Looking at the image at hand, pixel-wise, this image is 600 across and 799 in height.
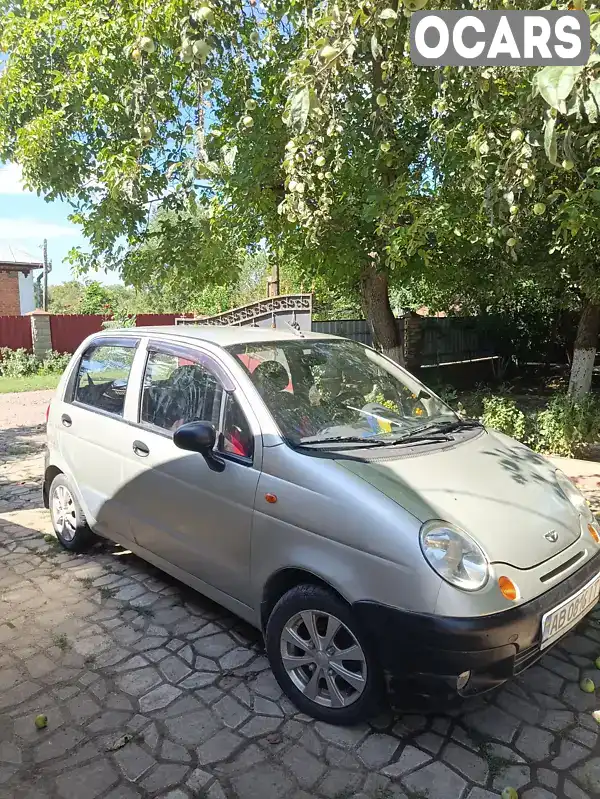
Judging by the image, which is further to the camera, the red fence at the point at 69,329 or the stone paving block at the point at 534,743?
the red fence at the point at 69,329

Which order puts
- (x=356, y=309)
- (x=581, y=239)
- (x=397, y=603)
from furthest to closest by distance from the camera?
(x=356, y=309), (x=581, y=239), (x=397, y=603)

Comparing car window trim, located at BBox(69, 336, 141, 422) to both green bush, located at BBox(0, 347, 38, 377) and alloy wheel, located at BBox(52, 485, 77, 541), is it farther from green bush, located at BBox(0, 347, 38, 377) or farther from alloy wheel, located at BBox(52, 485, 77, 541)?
green bush, located at BBox(0, 347, 38, 377)

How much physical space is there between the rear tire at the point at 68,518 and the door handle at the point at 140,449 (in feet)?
3.41

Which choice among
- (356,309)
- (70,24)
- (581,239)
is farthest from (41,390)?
(581,239)

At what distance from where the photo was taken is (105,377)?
4352mm

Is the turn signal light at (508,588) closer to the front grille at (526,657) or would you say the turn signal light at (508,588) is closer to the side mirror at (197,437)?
the front grille at (526,657)

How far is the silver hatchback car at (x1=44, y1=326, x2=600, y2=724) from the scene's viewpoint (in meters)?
2.38

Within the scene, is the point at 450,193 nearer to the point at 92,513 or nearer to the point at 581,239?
the point at 581,239

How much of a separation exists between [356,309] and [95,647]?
14889 millimetres

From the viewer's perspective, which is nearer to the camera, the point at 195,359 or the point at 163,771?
the point at 163,771

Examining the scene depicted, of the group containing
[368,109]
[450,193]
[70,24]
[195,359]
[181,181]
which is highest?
[70,24]

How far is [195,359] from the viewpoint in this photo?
3482 millimetres

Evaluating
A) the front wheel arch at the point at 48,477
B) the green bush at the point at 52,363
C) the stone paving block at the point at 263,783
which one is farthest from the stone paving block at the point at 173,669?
the green bush at the point at 52,363

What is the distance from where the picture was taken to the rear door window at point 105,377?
4.02 meters
